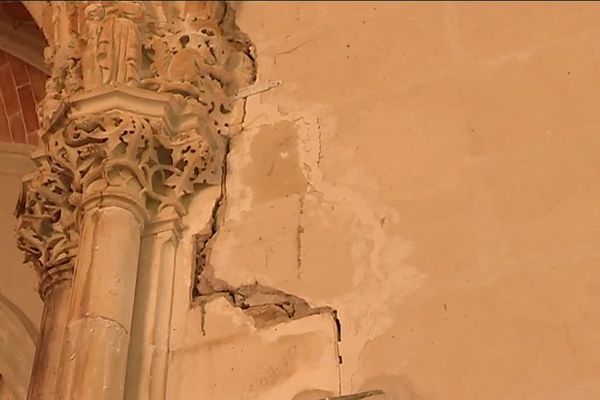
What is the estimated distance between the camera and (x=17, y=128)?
4.72 m

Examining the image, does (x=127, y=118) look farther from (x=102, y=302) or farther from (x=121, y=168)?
(x=102, y=302)

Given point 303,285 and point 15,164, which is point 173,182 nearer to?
point 303,285

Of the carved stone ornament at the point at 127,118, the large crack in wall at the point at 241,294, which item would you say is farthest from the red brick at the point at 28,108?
the large crack in wall at the point at 241,294

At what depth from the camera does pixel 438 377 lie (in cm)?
259

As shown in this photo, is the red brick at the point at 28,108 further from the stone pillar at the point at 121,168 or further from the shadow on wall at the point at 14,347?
the stone pillar at the point at 121,168

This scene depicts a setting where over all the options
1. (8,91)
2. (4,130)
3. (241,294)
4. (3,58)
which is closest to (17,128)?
(4,130)

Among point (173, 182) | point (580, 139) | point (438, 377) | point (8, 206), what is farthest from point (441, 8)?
point (8, 206)

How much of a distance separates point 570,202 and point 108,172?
1290 mm

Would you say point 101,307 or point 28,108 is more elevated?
point 28,108

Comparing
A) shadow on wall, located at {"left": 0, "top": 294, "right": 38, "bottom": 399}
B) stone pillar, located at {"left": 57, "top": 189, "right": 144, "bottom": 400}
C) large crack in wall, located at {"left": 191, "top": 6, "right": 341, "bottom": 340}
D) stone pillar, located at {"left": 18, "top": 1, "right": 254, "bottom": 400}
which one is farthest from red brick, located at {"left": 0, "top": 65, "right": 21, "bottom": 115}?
stone pillar, located at {"left": 57, "top": 189, "right": 144, "bottom": 400}

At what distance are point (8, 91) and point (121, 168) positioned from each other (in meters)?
1.88

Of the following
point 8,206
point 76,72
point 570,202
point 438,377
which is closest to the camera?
point 438,377

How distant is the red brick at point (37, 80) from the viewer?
4.66 metres

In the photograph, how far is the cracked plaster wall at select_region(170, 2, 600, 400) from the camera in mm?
2625
